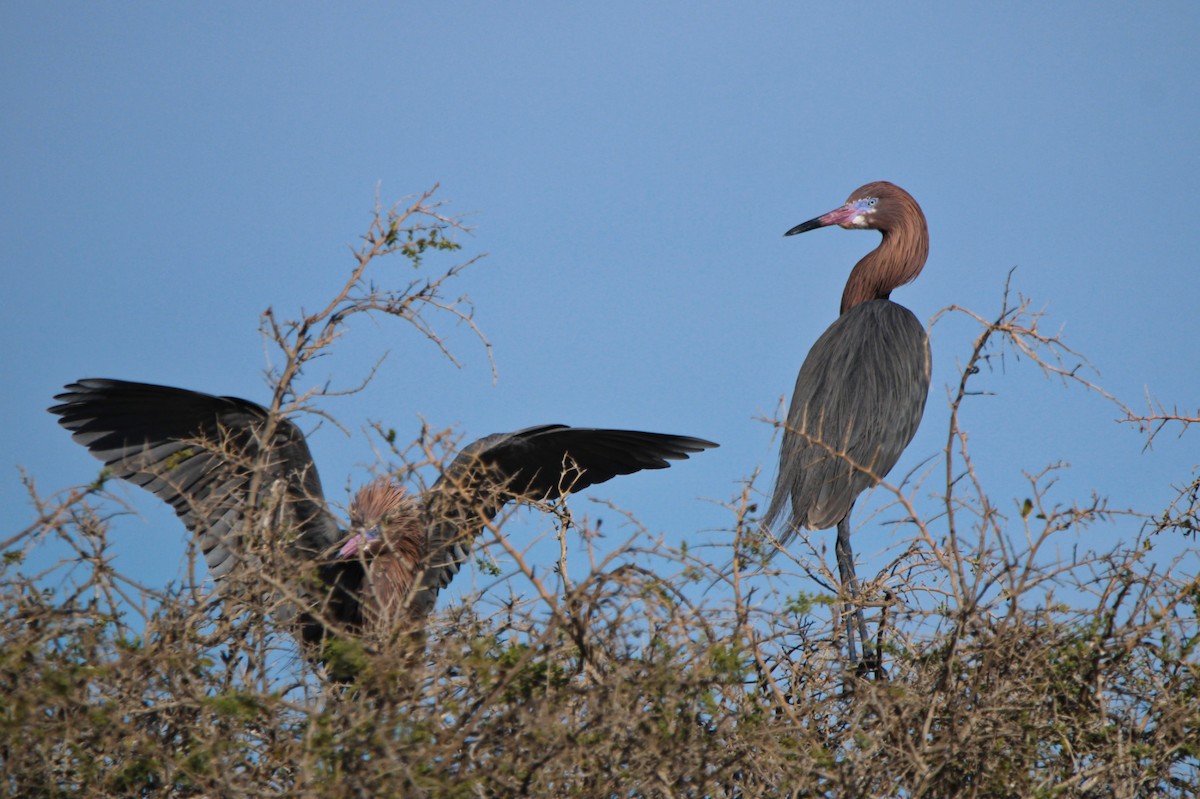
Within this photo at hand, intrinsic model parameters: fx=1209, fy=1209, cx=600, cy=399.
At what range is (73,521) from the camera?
314 centimetres

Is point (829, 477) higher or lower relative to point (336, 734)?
higher

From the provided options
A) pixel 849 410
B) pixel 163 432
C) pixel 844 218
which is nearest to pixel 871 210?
pixel 844 218

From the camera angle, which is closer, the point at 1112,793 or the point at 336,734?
the point at 336,734

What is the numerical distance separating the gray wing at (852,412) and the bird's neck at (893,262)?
0.67 meters

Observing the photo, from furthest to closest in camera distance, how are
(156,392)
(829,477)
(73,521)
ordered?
1. (829,477)
2. (156,392)
3. (73,521)

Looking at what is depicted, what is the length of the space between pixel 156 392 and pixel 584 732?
11.0 feet

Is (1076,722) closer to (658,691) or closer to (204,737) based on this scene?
(658,691)

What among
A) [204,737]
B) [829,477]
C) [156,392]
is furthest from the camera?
[829,477]

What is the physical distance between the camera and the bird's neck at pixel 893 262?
22.9ft

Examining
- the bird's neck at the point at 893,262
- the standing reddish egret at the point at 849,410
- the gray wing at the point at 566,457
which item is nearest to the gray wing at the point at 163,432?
the gray wing at the point at 566,457

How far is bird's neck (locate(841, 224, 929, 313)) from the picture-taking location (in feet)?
22.9

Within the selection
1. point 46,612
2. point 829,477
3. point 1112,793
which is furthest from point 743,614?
point 829,477

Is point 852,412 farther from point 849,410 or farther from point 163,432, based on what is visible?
point 163,432

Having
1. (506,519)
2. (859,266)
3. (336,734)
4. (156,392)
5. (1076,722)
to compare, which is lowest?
(336,734)
